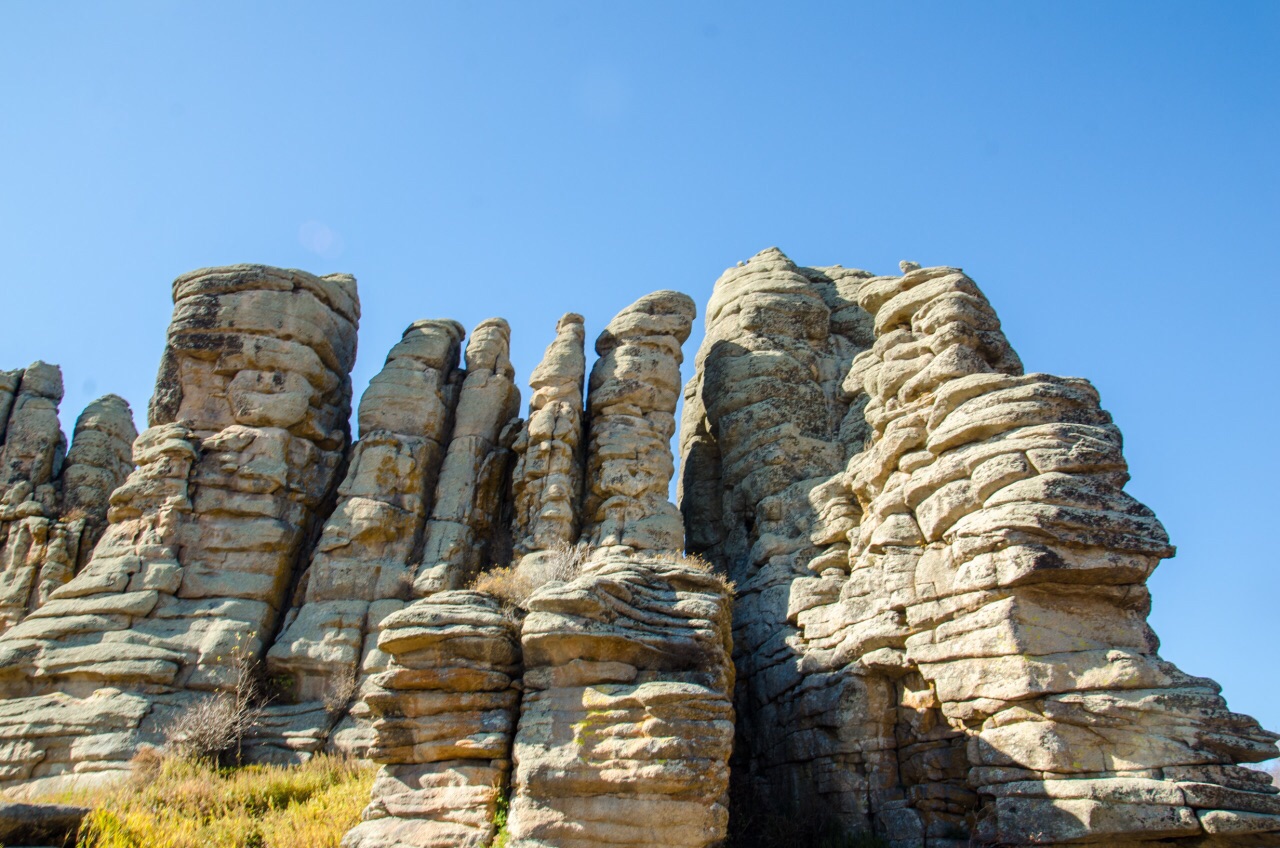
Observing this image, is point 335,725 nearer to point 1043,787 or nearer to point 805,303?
point 1043,787

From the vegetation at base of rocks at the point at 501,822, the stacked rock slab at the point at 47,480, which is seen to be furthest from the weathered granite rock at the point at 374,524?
the stacked rock slab at the point at 47,480

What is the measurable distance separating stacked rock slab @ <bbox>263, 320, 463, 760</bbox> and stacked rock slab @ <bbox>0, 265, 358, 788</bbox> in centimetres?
109

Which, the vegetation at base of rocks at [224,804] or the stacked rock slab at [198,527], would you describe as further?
the stacked rock slab at [198,527]

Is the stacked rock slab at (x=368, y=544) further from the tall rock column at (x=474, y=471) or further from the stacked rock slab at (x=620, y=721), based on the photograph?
the stacked rock slab at (x=620, y=721)

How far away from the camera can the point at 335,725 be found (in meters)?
20.8

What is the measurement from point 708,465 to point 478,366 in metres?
7.91

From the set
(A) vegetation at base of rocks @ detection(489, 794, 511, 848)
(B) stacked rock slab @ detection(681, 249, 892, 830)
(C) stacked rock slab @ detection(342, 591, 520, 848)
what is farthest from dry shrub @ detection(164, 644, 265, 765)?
(B) stacked rock slab @ detection(681, 249, 892, 830)

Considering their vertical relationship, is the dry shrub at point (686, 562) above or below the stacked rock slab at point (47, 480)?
below

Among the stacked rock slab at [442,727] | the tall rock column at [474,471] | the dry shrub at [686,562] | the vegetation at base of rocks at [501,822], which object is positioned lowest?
the vegetation at base of rocks at [501,822]

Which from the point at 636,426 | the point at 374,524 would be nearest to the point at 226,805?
the point at 374,524

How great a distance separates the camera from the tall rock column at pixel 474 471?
78.7 ft

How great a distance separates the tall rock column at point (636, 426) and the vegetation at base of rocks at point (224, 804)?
26.2 ft

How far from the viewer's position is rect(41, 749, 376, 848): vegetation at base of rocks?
14844mm

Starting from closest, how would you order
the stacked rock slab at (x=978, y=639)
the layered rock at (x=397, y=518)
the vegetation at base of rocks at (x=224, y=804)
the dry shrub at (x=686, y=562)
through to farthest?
the stacked rock slab at (x=978, y=639) → the vegetation at base of rocks at (x=224, y=804) → the dry shrub at (x=686, y=562) → the layered rock at (x=397, y=518)
